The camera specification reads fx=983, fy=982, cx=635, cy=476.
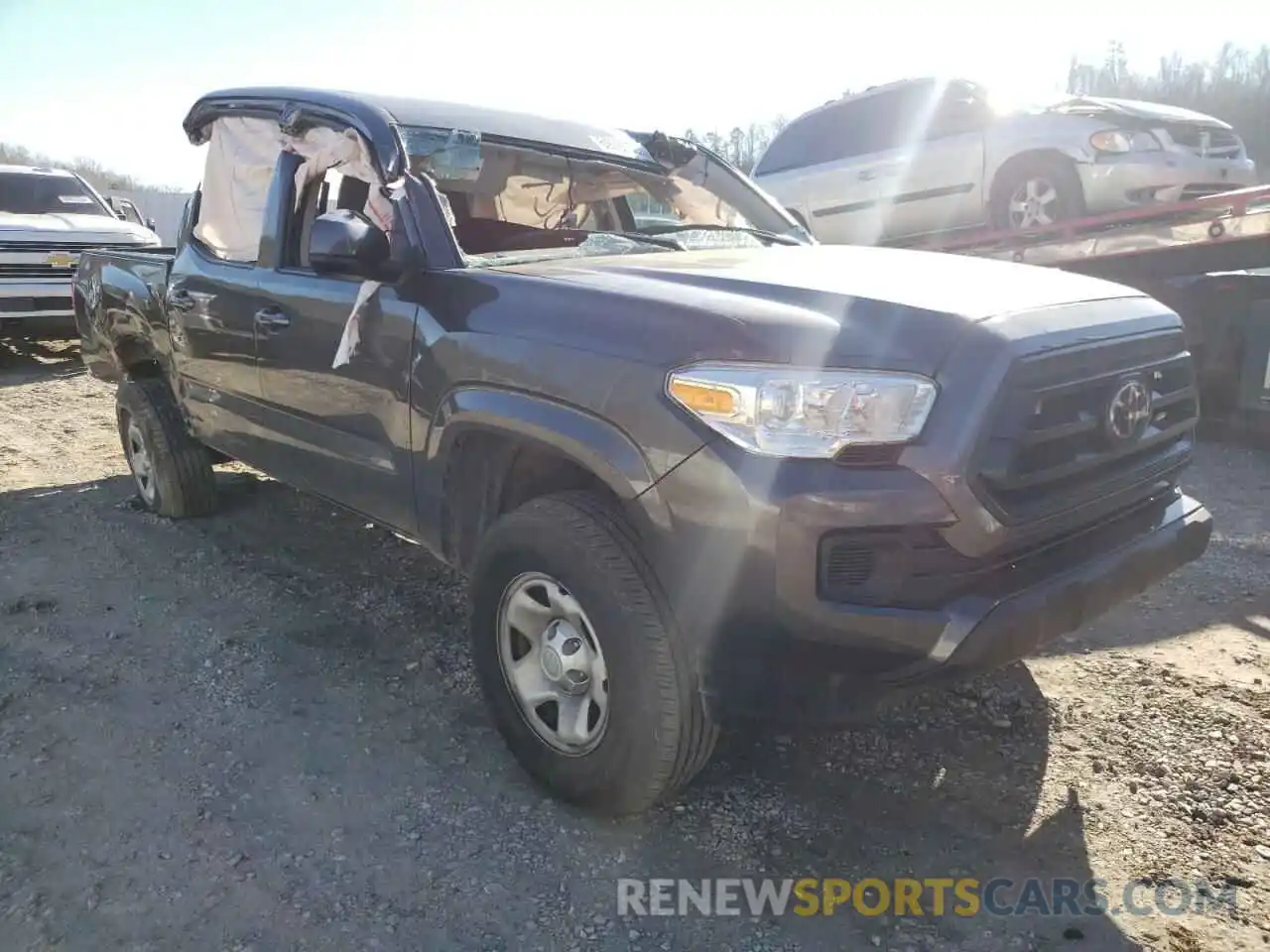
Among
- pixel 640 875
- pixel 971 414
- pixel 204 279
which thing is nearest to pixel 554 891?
pixel 640 875

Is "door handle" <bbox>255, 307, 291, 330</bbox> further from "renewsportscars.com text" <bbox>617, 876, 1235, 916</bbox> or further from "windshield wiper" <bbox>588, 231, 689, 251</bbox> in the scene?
"renewsportscars.com text" <bbox>617, 876, 1235, 916</bbox>

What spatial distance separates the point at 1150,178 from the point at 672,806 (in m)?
6.25

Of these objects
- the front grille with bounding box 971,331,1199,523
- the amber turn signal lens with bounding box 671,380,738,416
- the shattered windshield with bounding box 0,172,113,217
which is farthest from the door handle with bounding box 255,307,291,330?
the shattered windshield with bounding box 0,172,113,217

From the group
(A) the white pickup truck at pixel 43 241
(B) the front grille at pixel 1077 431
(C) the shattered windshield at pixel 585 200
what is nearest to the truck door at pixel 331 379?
(C) the shattered windshield at pixel 585 200

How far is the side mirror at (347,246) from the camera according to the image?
9.57 feet

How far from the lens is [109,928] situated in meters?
2.32

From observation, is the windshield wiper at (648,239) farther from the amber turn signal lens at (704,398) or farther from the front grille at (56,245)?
the front grille at (56,245)

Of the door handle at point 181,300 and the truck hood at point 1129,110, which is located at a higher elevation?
the truck hood at point 1129,110

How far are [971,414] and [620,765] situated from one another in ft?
4.01

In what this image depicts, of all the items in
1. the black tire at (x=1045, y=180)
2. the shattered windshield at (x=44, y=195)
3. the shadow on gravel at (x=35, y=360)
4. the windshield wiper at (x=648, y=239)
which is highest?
the black tire at (x=1045, y=180)

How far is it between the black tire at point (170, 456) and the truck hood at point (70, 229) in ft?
21.1

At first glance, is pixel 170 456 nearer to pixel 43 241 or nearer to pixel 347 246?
pixel 347 246

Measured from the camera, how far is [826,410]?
85.7 inches

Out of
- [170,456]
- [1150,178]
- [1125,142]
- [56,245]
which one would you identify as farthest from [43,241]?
[1150,178]
